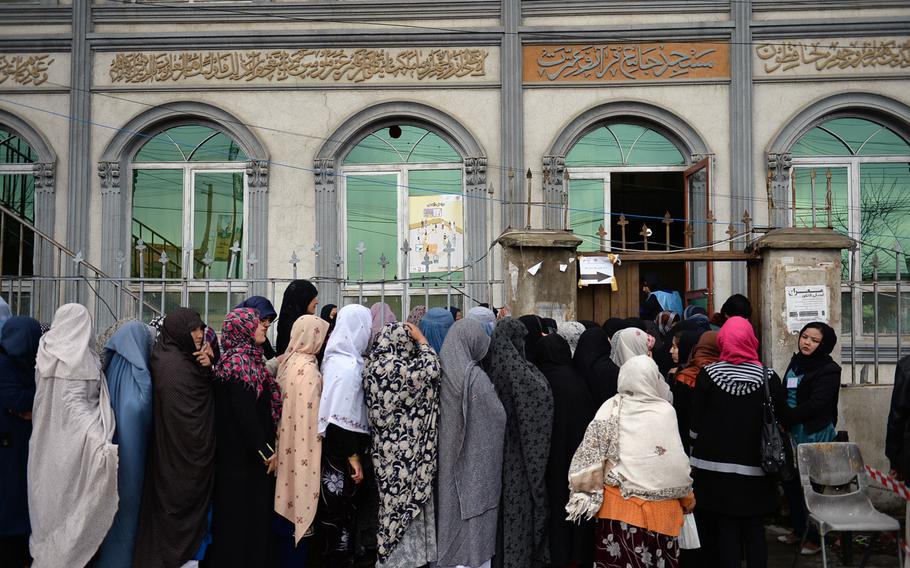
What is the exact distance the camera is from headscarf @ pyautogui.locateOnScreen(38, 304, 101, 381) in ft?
14.1

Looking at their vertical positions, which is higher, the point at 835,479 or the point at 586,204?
the point at 586,204

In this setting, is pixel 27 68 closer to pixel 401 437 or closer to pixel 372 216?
pixel 372 216

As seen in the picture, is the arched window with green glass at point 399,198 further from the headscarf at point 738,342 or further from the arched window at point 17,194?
the headscarf at point 738,342

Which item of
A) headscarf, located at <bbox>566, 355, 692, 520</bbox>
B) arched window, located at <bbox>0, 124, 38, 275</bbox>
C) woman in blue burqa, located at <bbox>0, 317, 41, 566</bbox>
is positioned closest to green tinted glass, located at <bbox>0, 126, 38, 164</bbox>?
arched window, located at <bbox>0, 124, 38, 275</bbox>

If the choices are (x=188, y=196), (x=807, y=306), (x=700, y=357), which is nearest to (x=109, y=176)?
A: (x=188, y=196)

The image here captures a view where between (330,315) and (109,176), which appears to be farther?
(109,176)

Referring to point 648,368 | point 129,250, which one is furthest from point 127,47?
point 648,368

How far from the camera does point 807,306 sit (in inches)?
286

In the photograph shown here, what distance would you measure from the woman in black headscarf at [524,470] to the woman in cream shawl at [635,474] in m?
0.32

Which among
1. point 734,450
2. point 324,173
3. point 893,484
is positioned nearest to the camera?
point 734,450

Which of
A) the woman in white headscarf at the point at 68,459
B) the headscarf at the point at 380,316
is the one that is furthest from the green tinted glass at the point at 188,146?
the woman in white headscarf at the point at 68,459

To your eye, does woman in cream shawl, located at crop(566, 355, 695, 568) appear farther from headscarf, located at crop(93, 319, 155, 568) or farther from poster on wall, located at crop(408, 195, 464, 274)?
poster on wall, located at crop(408, 195, 464, 274)

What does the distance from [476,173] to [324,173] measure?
2.02m

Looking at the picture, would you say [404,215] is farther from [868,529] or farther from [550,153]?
[868,529]
